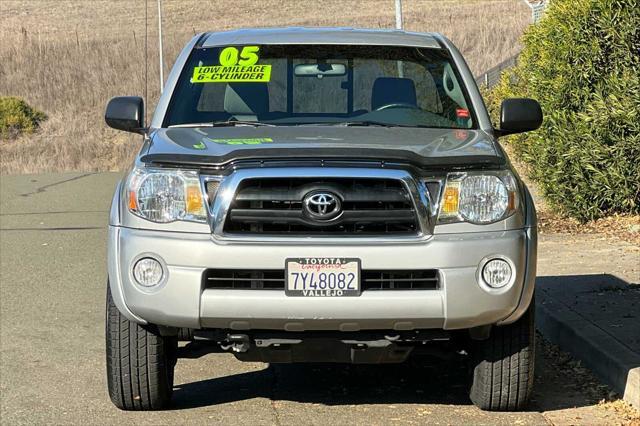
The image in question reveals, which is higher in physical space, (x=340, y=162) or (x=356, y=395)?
(x=340, y=162)

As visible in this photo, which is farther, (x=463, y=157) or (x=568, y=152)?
(x=568, y=152)

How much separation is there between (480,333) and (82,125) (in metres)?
42.6

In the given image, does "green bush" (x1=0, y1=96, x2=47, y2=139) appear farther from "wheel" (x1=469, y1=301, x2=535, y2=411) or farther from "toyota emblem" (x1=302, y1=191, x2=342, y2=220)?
"toyota emblem" (x1=302, y1=191, x2=342, y2=220)

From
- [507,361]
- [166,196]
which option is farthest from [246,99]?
[507,361]

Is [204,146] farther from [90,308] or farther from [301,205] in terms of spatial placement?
[90,308]

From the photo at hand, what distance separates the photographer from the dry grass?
4272cm

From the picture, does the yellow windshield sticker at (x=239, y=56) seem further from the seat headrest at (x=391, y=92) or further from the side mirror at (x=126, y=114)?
the seat headrest at (x=391, y=92)

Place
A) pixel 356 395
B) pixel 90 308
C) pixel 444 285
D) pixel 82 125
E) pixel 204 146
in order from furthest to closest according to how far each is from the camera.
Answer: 1. pixel 82 125
2. pixel 90 308
3. pixel 356 395
4. pixel 204 146
5. pixel 444 285

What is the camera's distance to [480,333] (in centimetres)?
603

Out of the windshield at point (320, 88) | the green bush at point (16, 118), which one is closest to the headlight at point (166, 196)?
the windshield at point (320, 88)

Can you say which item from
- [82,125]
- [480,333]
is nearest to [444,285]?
[480,333]

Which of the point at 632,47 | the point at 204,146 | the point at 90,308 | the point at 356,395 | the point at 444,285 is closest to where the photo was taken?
the point at 444,285

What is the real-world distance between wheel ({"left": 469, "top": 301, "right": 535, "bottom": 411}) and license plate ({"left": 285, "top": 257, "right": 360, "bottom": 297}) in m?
0.87

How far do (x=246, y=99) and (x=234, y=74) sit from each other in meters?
0.21
